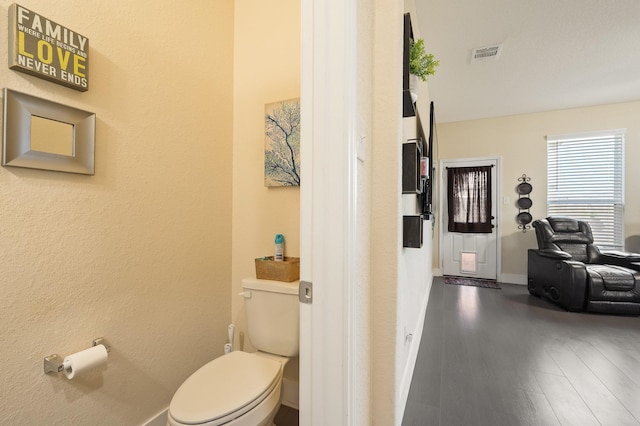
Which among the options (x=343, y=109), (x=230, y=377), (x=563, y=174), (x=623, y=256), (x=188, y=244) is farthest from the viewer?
(x=563, y=174)

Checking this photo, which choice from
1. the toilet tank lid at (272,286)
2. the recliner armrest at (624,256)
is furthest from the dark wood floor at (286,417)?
the recliner armrest at (624,256)

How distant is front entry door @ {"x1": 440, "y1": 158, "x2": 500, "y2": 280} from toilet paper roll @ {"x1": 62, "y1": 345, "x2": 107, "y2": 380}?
16.6ft

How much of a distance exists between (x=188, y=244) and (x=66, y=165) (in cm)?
69

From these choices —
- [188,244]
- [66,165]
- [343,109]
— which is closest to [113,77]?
[66,165]

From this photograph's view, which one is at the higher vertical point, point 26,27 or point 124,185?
point 26,27

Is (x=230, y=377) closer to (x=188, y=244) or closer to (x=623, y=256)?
(x=188, y=244)

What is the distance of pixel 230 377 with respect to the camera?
1.26 meters

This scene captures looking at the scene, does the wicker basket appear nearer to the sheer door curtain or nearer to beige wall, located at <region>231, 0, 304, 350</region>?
beige wall, located at <region>231, 0, 304, 350</region>

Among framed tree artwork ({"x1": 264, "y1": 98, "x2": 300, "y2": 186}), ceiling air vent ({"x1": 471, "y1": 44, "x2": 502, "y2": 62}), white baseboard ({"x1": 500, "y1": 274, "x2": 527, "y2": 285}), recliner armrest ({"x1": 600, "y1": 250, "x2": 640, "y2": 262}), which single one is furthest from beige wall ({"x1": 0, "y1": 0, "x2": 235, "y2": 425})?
white baseboard ({"x1": 500, "y1": 274, "x2": 527, "y2": 285})

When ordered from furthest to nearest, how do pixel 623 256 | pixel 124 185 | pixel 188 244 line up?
pixel 623 256 → pixel 188 244 → pixel 124 185

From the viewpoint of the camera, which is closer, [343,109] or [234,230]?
[343,109]

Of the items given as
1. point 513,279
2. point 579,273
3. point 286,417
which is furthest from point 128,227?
point 513,279

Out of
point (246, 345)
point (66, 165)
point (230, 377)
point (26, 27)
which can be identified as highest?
point (26, 27)

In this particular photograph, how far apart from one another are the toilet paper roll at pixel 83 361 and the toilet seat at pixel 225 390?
1.13ft
